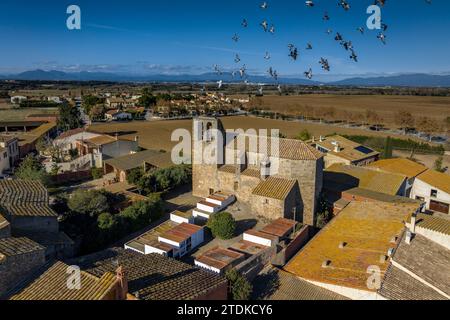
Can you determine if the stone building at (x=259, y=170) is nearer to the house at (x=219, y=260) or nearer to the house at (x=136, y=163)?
the house at (x=219, y=260)

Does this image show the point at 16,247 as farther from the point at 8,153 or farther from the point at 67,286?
the point at 8,153

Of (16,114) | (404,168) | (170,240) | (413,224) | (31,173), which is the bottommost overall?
(170,240)

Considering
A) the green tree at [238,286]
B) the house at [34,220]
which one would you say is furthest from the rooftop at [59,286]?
the green tree at [238,286]

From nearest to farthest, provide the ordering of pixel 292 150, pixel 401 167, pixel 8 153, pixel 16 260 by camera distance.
Result: pixel 16 260, pixel 292 150, pixel 401 167, pixel 8 153

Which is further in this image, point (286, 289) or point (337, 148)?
point (337, 148)

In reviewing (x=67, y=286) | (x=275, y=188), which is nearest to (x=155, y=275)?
(x=67, y=286)

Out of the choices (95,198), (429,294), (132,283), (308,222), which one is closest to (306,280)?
(429,294)
